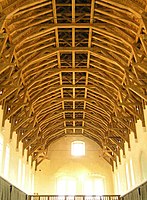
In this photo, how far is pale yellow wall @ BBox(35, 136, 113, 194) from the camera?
25.6 meters

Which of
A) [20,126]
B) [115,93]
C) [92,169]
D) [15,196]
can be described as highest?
[115,93]

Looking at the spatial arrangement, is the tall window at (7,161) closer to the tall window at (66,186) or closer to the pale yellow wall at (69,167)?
the pale yellow wall at (69,167)

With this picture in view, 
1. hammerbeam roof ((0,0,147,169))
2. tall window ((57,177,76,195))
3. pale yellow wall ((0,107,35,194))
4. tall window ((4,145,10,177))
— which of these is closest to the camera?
hammerbeam roof ((0,0,147,169))

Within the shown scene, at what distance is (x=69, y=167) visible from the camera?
86.2ft

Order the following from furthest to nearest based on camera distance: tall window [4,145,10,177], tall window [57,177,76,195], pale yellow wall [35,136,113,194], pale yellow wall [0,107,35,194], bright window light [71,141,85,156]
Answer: bright window light [71,141,85,156] < pale yellow wall [35,136,113,194] < tall window [57,177,76,195] < tall window [4,145,10,177] < pale yellow wall [0,107,35,194]

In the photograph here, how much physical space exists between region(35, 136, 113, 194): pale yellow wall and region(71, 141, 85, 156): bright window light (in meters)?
0.29

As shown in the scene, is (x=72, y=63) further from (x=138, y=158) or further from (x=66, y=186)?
(x=66, y=186)

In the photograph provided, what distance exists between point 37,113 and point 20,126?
4.73 feet

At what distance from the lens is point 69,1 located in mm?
12852

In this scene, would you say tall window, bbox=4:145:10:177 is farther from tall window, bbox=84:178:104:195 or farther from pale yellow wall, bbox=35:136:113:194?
tall window, bbox=84:178:104:195

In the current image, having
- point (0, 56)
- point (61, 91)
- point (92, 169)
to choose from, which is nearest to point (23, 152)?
point (61, 91)

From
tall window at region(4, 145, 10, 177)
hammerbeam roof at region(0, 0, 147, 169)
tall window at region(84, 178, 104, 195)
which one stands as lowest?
tall window at region(84, 178, 104, 195)

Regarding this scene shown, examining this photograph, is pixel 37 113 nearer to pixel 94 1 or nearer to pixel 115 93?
pixel 115 93

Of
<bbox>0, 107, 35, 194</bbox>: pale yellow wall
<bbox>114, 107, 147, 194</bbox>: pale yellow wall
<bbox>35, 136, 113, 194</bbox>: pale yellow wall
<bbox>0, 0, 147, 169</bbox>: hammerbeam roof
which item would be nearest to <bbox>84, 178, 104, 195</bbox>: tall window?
<bbox>35, 136, 113, 194</bbox>: pale yellow wall
